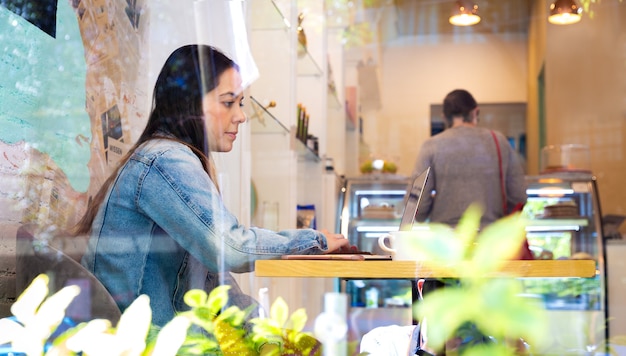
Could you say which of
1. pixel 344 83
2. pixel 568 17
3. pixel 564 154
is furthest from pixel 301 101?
pixel 568 17

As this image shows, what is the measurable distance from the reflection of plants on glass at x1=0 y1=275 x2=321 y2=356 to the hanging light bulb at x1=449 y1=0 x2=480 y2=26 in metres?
5.17

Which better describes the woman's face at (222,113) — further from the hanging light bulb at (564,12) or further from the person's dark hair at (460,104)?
the hanging light bulb at (564,12)

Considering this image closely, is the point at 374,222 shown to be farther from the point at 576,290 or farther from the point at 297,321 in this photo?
the point at 297,321

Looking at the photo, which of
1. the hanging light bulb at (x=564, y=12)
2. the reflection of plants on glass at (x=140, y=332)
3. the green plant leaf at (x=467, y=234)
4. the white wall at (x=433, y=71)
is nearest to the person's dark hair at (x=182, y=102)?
the reflection of plants on glass at (x=140, y=332)

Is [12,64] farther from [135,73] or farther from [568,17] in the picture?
[568,17]

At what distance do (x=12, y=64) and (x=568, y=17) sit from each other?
496cm

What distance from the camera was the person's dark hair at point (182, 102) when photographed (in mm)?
1617

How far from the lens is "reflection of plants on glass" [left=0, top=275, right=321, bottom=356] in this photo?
1.02 meters

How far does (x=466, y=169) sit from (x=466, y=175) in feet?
0.11

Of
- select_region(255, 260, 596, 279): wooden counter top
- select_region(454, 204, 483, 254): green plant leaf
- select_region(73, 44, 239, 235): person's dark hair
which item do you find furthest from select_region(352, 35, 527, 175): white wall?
select_region(454, 204, 483, 254): green plant leaf

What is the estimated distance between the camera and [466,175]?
11.4ft

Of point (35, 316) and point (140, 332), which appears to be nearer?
point (140, 332)

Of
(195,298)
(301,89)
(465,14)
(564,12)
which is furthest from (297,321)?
(465,14)

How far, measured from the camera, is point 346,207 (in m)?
4.30
